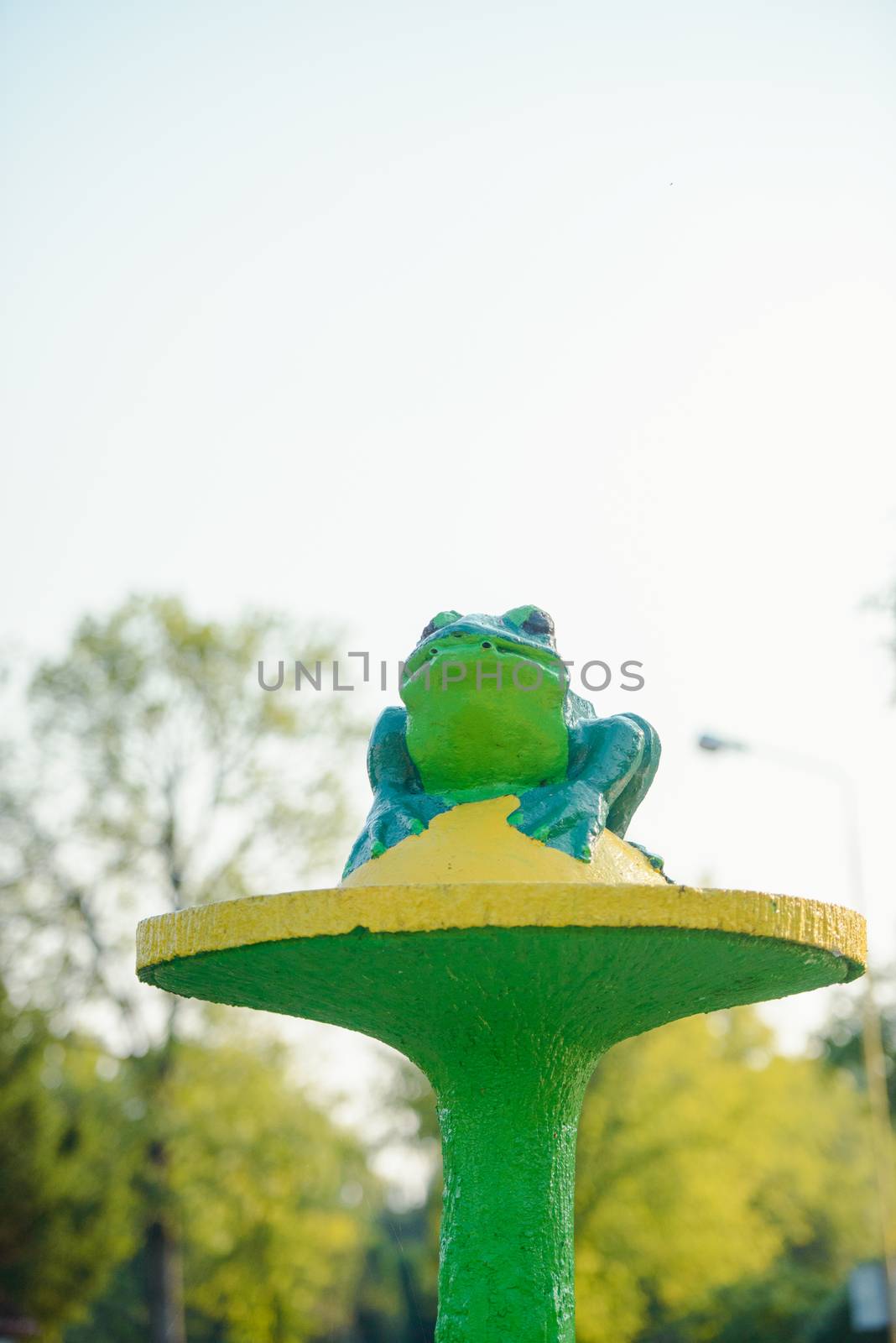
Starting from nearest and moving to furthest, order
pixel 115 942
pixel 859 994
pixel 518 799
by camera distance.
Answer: pixel 518 799
pixel 115 942
pixel 859 994

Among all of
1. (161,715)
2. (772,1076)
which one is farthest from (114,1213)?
(772,1076)

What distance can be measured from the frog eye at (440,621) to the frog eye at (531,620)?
20 centimetres

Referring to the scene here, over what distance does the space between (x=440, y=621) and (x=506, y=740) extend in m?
0.58

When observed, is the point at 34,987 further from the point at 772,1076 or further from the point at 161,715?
the point at 772,1076

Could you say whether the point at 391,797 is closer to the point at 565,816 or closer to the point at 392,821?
the point at 392,821

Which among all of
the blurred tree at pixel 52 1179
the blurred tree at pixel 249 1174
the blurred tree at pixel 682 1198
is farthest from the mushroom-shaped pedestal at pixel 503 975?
the blurred tree at pixel 682 1198

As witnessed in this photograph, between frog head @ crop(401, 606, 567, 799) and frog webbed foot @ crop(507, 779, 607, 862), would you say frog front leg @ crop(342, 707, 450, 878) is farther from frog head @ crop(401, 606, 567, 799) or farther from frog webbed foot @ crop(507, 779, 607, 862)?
frog webbed foot @ crop(507, 779, 607, 862)

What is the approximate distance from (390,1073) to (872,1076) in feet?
42.7

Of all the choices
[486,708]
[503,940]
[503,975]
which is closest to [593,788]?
[486,708]

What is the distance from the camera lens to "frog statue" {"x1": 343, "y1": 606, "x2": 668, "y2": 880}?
14.5ft

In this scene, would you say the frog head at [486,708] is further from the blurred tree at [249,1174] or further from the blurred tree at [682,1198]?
the blurred tree at [682,1198]

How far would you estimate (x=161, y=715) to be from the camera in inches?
806

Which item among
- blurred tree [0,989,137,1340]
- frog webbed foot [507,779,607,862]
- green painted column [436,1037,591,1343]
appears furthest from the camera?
blurred tree [0,989,137,1340]

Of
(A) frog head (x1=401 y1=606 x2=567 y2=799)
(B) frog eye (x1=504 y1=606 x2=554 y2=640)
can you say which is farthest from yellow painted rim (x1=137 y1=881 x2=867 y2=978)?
(B) frog eye (x1=504 y1=606 x2=554 y2=640)
